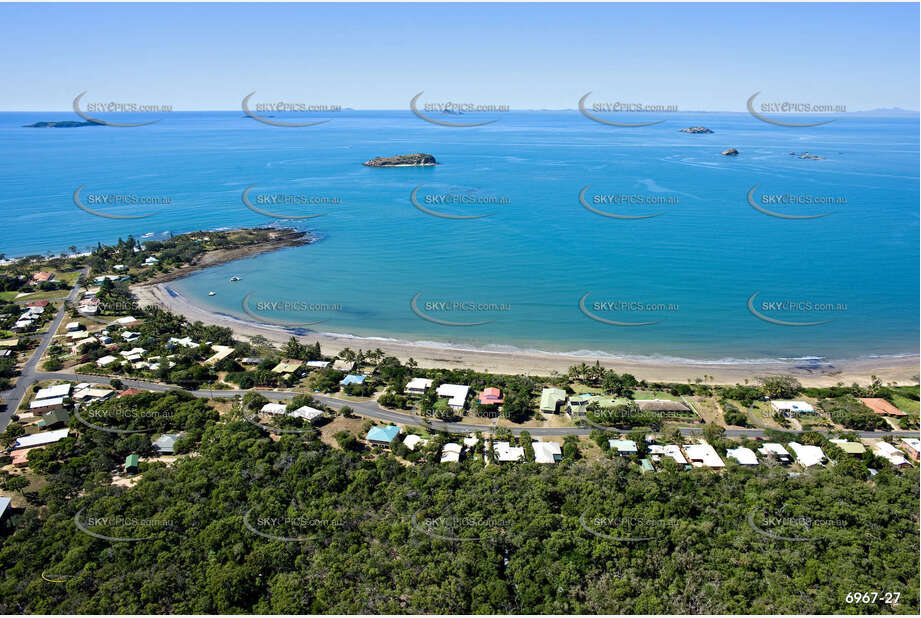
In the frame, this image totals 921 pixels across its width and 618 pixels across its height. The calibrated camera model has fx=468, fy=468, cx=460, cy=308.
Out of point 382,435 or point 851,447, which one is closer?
point 851,447

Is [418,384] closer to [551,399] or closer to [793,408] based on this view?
[551,399]

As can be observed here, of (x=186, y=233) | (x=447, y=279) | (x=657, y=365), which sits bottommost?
(x=657, y=365)

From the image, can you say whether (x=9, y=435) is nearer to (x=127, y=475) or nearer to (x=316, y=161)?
(x=127, y=475)

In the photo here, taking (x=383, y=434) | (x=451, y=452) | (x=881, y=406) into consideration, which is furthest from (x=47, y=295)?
(x=881, y=406)

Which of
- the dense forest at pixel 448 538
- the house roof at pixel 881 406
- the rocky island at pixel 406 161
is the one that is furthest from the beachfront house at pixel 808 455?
the rocky island at pixel 406 161

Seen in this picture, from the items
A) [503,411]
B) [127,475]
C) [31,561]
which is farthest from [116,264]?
[503,411]

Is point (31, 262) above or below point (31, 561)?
above
